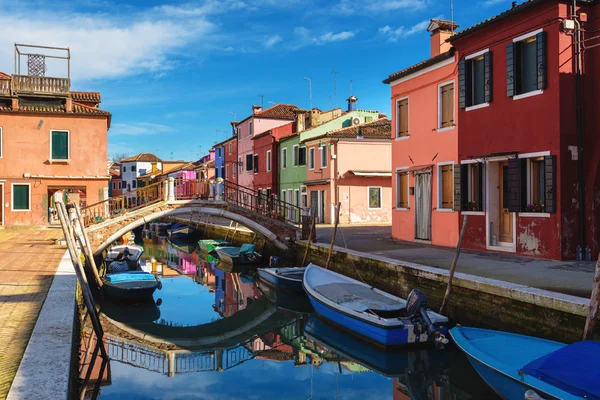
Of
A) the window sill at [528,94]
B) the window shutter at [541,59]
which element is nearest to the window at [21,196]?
the window sill at [528,94]

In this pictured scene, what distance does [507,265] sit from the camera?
442 inches

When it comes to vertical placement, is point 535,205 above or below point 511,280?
above

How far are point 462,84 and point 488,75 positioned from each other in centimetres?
106

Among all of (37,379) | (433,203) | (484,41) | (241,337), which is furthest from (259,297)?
(37,379)

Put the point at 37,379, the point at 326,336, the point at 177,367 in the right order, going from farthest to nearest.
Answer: the point at 326,336 < the point at 177,367 < the point at 37,379

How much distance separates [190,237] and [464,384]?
100 ft

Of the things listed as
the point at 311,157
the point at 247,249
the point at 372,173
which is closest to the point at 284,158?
the point at 311,157

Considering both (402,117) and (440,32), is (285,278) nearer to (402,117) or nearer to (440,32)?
(402,117)

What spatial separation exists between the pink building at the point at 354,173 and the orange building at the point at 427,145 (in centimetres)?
896

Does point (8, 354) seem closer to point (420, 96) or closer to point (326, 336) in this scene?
point (326, 336)

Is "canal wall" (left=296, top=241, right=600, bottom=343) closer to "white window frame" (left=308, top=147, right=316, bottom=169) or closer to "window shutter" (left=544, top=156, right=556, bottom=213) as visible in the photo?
"window shutter" (left=544, top=156, right=556, bottom=213)

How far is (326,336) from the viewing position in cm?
1106

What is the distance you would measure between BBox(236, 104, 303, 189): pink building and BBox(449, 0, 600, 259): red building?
23.1m

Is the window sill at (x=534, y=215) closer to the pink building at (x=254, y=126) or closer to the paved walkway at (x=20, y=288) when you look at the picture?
the paved walkway at (x=20, y=288)
